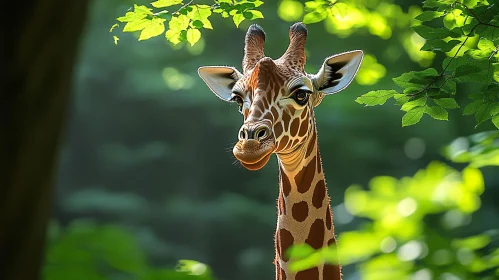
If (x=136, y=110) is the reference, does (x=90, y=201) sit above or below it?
below

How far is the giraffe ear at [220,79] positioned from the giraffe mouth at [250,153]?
1.67 ft

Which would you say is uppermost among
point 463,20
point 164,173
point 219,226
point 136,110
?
point 136,110

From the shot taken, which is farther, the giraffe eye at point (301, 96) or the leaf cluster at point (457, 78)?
the giraffe eye at point (301, 96)

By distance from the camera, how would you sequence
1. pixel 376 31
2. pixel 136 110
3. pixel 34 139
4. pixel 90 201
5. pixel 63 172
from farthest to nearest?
pixel 63 172 < pixel 136 110 < pixel 90 201 < pixel 376 31 < pixel 34 139

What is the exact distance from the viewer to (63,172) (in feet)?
43.3

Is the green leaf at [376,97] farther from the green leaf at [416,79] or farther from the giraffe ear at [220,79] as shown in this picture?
the giraffe ear at [220,79]

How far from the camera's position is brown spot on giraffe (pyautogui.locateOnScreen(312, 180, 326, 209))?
240cm

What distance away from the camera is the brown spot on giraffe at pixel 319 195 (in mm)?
2398

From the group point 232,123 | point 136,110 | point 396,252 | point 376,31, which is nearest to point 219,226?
point 232,123

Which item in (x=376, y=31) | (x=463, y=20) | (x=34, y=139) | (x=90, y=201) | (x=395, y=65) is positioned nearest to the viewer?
(x=34, y=139)

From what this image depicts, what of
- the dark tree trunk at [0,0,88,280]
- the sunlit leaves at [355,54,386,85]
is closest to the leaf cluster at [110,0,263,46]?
the sunlit leaves at [355,54,386,85]

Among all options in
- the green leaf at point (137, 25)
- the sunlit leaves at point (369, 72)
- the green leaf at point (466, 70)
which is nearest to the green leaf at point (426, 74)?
the green leaf at point (466, 70)

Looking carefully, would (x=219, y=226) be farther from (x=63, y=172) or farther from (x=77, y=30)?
(x=77, y=30)

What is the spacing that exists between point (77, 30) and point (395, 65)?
8.02 meters
